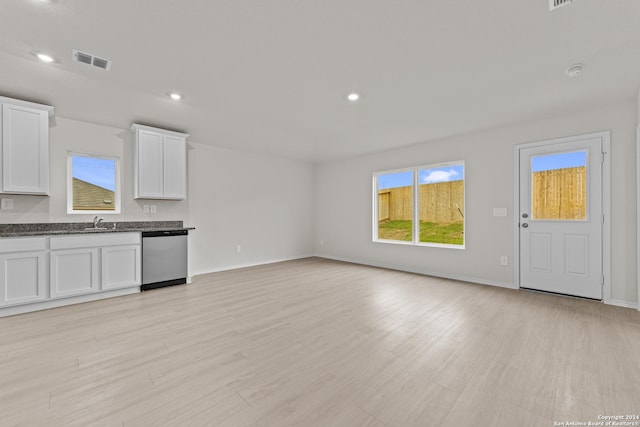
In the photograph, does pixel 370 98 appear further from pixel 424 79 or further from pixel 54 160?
pixel 54 160

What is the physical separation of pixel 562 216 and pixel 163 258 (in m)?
5.66

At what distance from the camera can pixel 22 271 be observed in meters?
2.92

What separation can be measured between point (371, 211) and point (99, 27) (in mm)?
4830

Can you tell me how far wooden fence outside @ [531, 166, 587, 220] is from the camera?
3.41 m

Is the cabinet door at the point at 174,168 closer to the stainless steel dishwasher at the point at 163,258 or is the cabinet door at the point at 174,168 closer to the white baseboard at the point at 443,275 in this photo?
the stainless steel dishwasher at the point at 163,258

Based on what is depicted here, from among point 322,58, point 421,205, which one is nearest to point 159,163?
point 322,58

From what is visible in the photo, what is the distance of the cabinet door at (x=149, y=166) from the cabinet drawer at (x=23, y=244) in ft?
3.98

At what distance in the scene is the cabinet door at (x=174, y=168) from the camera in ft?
13.8

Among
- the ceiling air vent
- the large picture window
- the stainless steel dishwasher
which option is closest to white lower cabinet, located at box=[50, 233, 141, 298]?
the stainless steel dishwasher

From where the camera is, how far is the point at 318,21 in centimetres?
208

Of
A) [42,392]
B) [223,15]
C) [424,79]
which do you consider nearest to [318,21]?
[223,15]

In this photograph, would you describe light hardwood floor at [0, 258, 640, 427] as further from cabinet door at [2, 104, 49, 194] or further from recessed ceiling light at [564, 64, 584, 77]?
recessed ceiling light at [564, 64, 584, 77]

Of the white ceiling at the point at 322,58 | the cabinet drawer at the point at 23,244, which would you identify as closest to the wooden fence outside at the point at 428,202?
the white ceiling at the point at 322,58

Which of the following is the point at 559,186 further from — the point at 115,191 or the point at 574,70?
the point at 115,191
